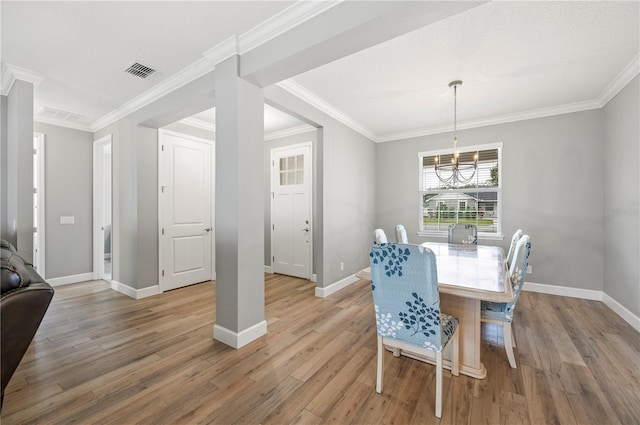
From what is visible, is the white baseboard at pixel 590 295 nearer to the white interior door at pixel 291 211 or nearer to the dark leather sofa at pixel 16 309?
the white interior door at pixel 291 211

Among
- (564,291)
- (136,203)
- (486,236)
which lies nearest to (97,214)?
(136,203)

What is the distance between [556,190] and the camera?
12.6ft

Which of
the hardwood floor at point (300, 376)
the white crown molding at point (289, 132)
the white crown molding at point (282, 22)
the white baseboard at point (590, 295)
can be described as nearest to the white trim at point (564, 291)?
the white baseboard at point (590, 295)

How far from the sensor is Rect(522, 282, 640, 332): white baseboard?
2829 mm

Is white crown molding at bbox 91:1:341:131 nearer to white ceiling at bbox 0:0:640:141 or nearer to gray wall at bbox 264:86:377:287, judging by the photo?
white ceiling at bbox 0:0:640:141

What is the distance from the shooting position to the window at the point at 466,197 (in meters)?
4.31

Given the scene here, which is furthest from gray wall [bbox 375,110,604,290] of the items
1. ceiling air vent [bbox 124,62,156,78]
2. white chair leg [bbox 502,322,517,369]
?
ceiling air vent [bbox 124,62,156,78]

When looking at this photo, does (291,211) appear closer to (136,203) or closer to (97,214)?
(136,203)

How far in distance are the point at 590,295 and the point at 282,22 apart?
4.90 meters

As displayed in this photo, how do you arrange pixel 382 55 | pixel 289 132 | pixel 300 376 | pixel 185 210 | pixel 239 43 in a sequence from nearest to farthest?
pixel 300 376 → pixel 239 43 → pixel 382 55 → pixel 185 210 → pixel 289 132

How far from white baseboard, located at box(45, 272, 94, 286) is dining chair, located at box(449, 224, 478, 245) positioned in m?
5.88

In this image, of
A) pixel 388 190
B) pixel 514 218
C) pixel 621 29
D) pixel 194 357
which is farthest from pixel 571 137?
pixel 194 357

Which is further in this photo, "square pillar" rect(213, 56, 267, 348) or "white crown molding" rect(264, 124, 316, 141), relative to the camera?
"white crown molding" rect(264, 124, 316, 141)

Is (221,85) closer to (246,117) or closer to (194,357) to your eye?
(246,117)
